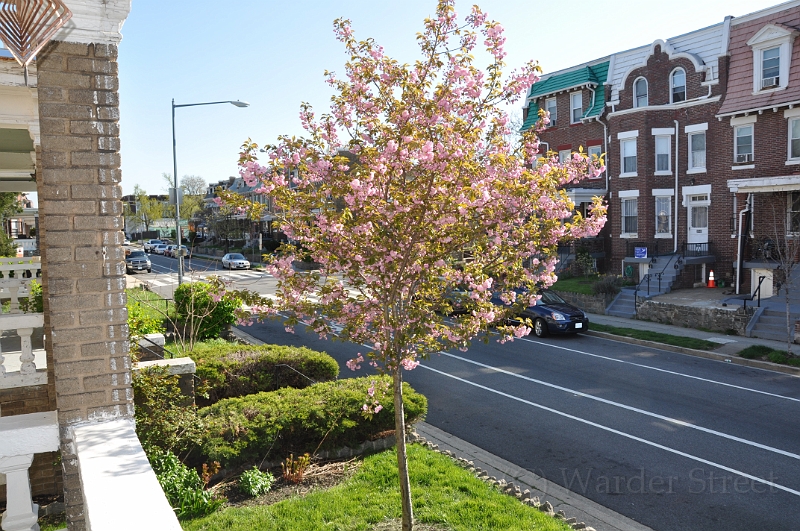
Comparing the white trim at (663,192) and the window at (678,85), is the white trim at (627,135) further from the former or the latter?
the white trim at (663,192)

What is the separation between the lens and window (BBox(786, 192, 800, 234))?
22.9 meters

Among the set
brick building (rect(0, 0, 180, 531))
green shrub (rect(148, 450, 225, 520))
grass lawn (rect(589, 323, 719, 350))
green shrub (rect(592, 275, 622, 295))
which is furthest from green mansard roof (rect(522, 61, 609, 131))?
brick building (rect(0, 0, 180, 531))

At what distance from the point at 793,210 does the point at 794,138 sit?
263 centimetres

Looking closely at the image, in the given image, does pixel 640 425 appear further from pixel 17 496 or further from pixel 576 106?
pixel 576 106

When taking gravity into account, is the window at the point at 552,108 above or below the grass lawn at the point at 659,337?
above

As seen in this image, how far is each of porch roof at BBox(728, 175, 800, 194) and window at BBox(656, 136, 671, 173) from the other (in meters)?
4.10

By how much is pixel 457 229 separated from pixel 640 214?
82.9 ft

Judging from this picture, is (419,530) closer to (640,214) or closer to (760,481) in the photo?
(760,481)

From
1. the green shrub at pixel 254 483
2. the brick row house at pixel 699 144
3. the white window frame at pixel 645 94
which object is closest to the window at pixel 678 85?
the brick row house at pixel 699 144

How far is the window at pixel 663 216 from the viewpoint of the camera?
28.6m

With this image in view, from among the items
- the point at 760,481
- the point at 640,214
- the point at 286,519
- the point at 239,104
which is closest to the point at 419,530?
the point at 286,519

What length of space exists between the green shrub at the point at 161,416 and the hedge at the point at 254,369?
2621 millimetres

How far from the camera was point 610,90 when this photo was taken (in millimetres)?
30984

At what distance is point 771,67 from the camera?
2397 centimetres
